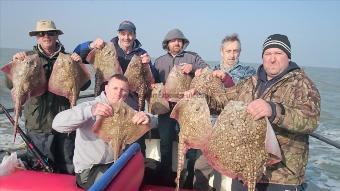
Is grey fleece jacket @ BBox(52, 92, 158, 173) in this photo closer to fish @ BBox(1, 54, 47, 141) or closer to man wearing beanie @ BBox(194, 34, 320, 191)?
fish @ BBox(1, 54, 47, 141)

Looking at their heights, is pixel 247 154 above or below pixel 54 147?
above

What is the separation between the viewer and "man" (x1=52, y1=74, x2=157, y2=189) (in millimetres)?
4082

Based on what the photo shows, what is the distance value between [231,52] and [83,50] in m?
2.44

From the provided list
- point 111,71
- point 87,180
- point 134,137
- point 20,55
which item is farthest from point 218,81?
point 20,55

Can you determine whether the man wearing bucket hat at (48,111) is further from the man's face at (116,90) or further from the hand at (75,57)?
the man's face at (116,90)

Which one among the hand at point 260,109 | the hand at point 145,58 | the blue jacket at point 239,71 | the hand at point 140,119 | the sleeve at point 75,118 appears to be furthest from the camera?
the hand at point 145,58

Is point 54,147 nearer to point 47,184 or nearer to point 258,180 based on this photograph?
point 47,184

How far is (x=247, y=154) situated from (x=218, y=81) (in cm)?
150

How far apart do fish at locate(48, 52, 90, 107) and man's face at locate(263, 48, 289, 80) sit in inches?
115

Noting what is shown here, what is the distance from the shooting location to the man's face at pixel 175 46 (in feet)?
19.2

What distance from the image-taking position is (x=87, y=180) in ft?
13.5

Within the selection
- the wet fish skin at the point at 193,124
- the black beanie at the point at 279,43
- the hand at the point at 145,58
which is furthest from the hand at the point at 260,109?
the hand at the point at 145,58

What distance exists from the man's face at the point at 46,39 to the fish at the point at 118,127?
88.6 inches

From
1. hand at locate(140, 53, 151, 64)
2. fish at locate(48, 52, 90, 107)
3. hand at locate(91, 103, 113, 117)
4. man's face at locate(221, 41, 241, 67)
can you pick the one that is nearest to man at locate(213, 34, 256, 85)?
man's face at locate(221, 41, 241, 67)
